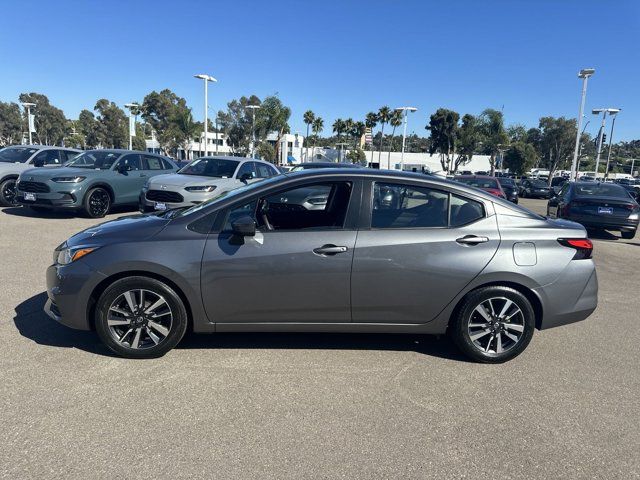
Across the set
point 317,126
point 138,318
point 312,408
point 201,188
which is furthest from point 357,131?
point 312,408

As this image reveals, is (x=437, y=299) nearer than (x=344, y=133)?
Yes

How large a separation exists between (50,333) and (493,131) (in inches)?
2683

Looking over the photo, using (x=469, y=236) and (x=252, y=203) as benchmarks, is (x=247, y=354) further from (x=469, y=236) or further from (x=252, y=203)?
(x=469, y=236)

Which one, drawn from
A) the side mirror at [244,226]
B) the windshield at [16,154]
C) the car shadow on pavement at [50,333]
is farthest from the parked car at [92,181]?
the side mirror at [244,226]

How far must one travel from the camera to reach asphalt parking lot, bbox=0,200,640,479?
264cm

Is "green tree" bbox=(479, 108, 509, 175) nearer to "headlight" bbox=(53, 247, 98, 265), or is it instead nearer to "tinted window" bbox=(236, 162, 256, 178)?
"tinted window" bbox=(236, 162, 256, 178)

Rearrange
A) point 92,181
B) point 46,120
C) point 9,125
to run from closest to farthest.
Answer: point 92,181 → point 9,125 → point 46,120

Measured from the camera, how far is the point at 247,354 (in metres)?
3.98

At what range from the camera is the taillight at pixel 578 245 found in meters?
3.96

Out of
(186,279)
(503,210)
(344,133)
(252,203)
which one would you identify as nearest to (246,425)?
(186,279)

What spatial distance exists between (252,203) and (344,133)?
273 feet

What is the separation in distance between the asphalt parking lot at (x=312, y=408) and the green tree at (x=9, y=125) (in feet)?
306

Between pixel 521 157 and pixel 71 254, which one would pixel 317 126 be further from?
pixel 71 254

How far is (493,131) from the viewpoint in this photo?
212ft
